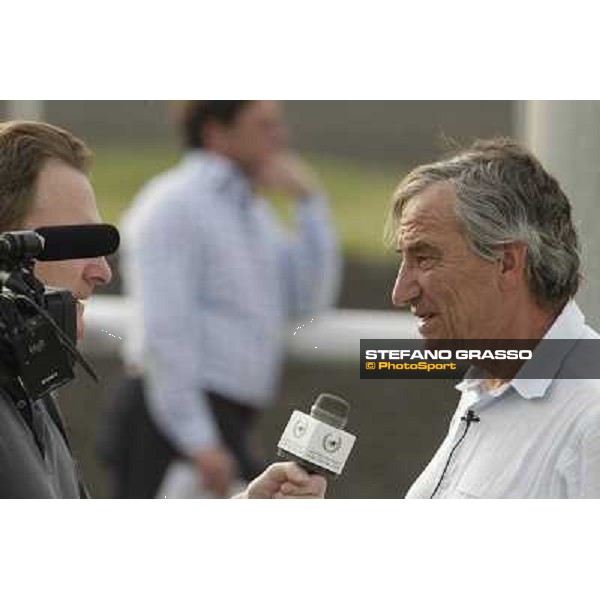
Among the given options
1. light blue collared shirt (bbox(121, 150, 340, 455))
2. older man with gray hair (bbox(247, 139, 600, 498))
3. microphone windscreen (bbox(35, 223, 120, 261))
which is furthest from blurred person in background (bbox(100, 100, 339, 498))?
microphone windscreen (bbox(35, 223, 120, 261))

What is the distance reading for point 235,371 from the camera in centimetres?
300

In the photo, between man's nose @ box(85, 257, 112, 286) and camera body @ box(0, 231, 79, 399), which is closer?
camera body @ box(0, 231, 79, 399)

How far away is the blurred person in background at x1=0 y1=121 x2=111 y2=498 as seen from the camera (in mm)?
2240

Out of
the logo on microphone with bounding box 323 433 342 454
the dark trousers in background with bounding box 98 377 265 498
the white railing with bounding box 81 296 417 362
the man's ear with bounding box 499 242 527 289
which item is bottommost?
the dark trousers in background with bounding box 98 377 265 498

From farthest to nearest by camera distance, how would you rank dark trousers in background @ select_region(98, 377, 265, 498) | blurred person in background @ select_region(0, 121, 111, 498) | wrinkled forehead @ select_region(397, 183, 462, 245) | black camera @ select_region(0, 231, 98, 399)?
dark trousers in background @ select_region(98, 377, 265, 498), wrinkled forehead @ select_region(397, 183, 462, 245), blurred person in background @ select_region(0, 121, 111, 498), black camera @ select_region(0, 231, 98, 399)

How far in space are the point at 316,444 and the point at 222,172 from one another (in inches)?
24.3

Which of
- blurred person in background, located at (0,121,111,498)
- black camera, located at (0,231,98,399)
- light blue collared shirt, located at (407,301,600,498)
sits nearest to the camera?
black camera, located at (0,231,98,399)

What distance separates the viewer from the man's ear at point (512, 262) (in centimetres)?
266

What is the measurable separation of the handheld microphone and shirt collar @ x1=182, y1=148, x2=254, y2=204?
478 mm

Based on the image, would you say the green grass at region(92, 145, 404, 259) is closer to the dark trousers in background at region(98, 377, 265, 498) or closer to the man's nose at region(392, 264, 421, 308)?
the man's nose at region(392, 264, 421, 308)

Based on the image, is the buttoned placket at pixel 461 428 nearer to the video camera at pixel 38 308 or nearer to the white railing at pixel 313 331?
the white railing at pixel 313 331

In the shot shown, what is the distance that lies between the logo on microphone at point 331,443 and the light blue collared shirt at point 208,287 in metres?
0.33

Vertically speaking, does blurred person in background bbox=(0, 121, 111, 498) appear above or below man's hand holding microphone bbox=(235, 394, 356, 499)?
above
